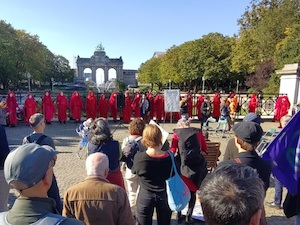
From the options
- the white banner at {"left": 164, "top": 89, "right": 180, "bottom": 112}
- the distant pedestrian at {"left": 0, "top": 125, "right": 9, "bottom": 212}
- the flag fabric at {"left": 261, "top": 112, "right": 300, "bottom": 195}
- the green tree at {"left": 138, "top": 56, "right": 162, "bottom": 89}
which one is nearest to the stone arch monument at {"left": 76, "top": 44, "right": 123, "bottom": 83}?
the green tree at {"left": 138, "top": 56, "right": 162, "bottom": 89}

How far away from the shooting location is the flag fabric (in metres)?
3.23

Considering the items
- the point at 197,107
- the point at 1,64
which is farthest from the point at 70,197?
the point at 1,64

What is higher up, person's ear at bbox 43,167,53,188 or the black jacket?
person's ear at bbox 43,167,53,188

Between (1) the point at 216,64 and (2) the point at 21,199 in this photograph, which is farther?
(1) the point at 216,64

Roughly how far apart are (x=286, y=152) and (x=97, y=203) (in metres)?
2.27

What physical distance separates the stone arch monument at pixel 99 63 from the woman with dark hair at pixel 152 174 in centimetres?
10958

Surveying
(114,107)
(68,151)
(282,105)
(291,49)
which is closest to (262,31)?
(291,49)

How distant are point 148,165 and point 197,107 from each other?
13.3 m

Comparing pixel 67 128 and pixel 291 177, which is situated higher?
pixel 291 177

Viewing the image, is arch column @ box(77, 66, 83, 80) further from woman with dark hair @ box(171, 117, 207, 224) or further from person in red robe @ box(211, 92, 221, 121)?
woman with dark hair @ box(171, 117, 207, 224)

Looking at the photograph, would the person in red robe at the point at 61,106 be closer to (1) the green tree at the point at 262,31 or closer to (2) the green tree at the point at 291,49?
(2) the green tree at the point at 291,49

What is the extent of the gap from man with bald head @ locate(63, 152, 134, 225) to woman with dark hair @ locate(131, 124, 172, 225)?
914mm

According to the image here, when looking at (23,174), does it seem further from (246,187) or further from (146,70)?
(146,70)

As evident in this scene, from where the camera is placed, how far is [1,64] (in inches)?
1389
